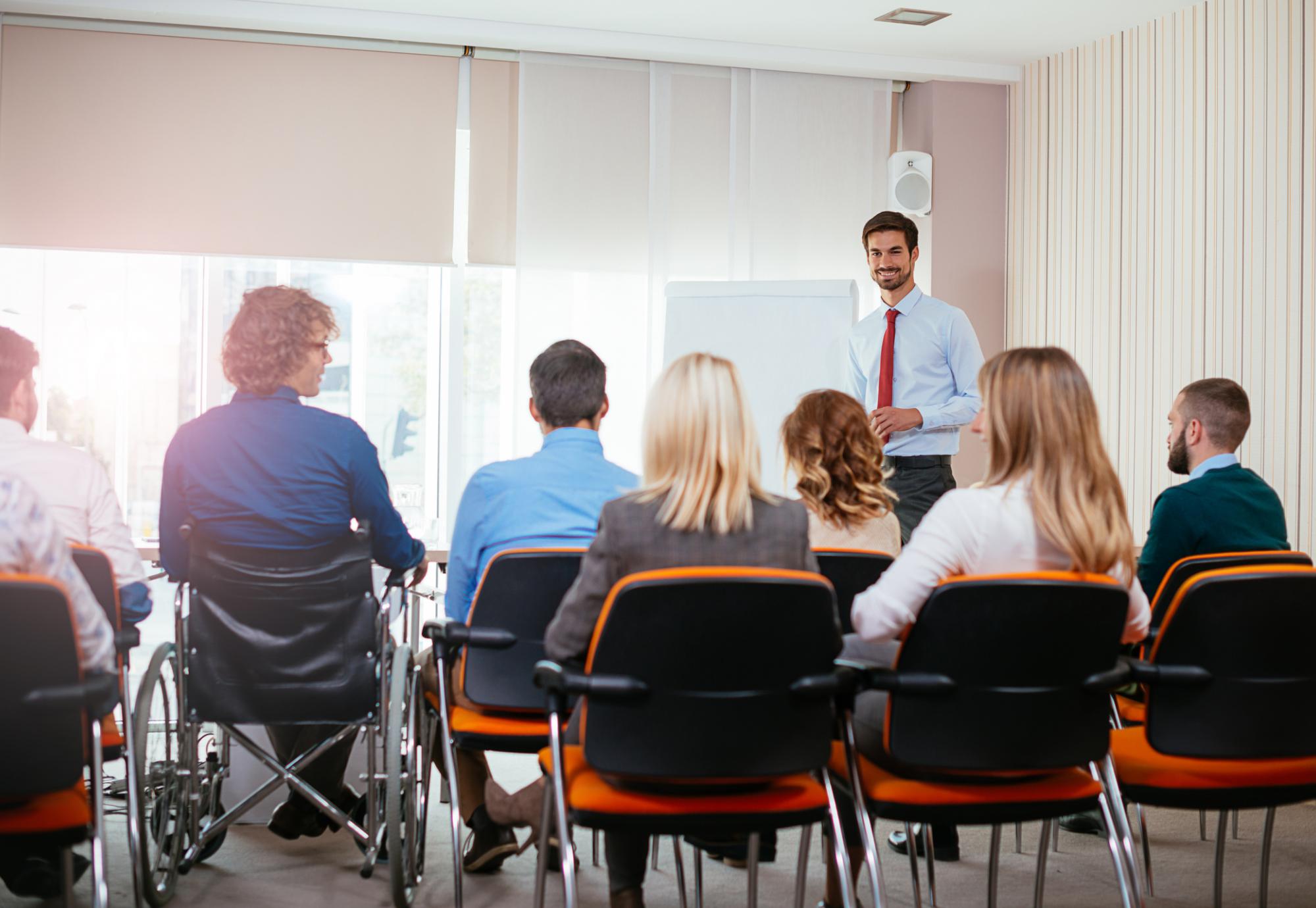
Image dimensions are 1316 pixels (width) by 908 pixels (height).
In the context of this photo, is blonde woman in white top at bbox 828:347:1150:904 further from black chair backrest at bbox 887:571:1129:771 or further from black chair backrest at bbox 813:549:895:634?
black chair backrest at bbox 813:549:895:634

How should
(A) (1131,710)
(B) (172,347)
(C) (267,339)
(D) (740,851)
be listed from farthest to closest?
(B) (172,347) → (D) (740,851) → (A) (1131,710) → (C) (267,339)

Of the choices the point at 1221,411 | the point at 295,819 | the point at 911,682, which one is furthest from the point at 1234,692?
the point at 295,819

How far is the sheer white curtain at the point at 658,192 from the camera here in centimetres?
597

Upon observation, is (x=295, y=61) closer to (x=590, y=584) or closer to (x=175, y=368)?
(x=175, y=368)

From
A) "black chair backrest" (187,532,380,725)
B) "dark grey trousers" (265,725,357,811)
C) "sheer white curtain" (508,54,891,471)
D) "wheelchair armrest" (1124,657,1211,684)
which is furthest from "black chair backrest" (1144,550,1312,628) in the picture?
"sheer white curtain" (508,54,891,471)

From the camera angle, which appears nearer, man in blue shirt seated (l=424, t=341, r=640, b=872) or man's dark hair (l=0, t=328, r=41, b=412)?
man's dark hair (l=0, t=328, r=41, b=412)

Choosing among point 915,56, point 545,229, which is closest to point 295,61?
point 545,229

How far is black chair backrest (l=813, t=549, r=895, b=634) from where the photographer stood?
272cm

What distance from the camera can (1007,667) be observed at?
203 centimetres

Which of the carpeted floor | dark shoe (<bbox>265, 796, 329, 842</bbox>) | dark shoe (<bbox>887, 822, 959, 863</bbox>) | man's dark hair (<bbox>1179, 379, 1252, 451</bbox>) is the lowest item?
the carpeted floor

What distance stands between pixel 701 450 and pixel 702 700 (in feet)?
1.38

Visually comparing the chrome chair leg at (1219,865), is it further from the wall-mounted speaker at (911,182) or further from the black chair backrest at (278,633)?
the wall-mounted speaker at (911,182)

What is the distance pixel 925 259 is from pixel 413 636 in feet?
12.6

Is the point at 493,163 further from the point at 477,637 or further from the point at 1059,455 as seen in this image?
the point at 1059,455
